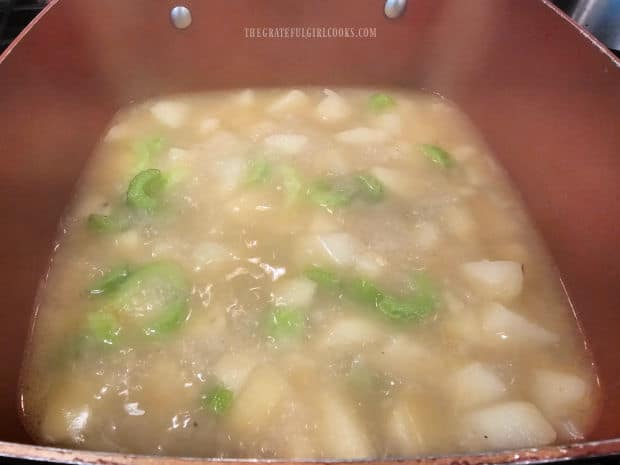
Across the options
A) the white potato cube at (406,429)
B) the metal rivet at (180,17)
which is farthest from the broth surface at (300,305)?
the metal rivet at (180,17)

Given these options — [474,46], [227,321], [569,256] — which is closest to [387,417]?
[227,321]

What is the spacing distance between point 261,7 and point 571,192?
94cm

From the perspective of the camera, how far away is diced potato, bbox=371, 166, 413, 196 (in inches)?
54.4

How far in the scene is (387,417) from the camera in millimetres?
985

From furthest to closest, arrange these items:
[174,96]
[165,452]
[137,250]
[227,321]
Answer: [174,96] → [137,250] → [227,321] → [165,452]

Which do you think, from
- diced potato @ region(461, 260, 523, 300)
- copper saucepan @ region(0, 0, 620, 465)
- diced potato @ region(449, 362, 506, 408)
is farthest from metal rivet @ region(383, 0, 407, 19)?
diced potato @ region(449, 362, 506, 408)

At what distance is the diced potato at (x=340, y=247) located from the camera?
1.21 metres

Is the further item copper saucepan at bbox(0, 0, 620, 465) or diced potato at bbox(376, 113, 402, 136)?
diced potato at bbox(376, 113, 402, 136)

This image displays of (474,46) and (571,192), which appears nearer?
(571,192)

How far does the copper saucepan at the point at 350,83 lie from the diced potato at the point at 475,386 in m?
0.18

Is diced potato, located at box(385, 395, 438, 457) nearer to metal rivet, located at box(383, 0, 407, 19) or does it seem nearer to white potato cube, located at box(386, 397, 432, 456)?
white potato cube, located at box(386, 397, 432, 456)

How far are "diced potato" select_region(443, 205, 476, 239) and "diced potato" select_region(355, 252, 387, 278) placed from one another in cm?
21

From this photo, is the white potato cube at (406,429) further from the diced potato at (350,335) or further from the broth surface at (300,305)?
the diced potato at (350,335)

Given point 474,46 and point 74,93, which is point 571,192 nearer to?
point 474,46
